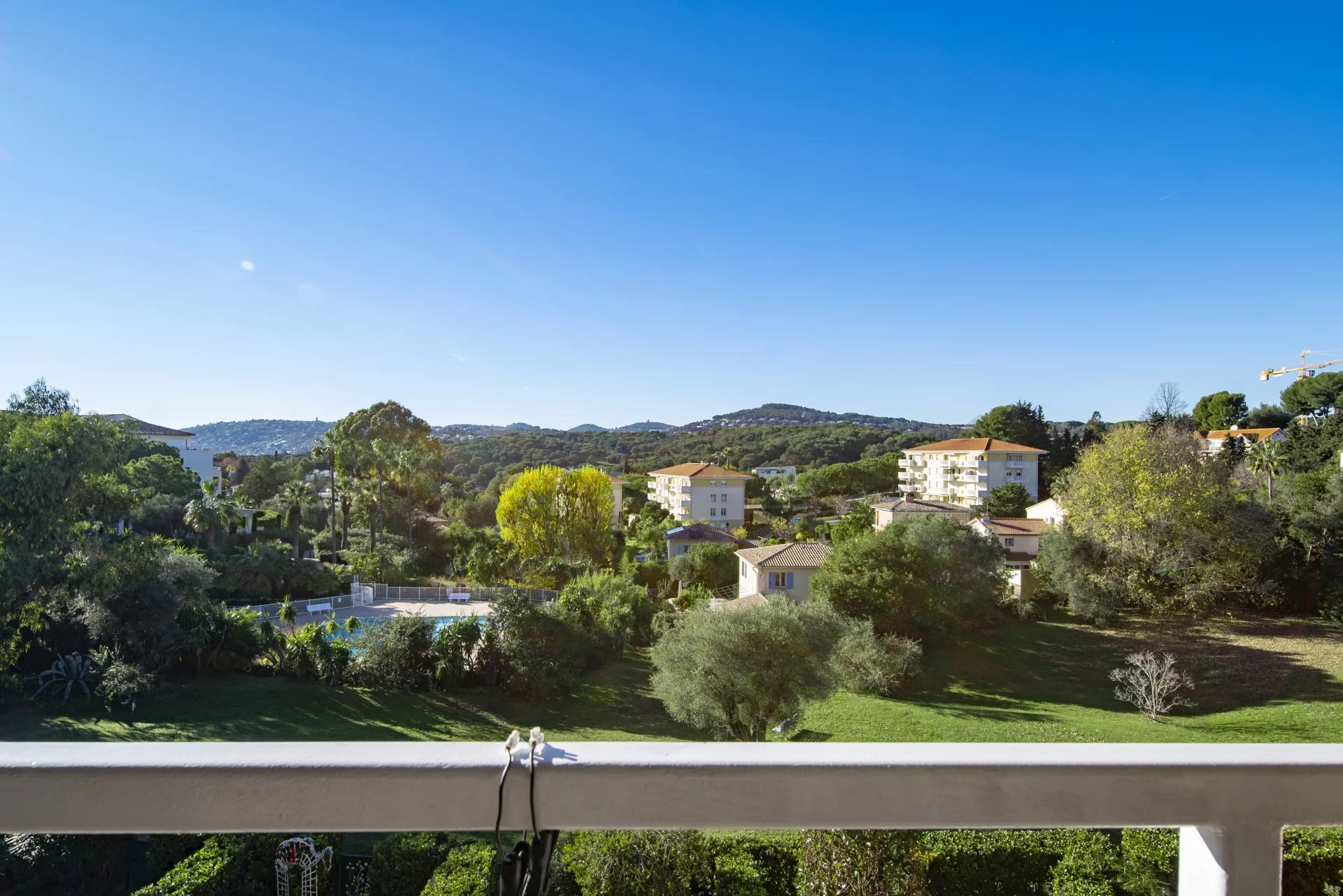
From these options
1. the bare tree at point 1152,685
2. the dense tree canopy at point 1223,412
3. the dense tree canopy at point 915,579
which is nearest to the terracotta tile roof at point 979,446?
the dense tree canopy at point 1223,412

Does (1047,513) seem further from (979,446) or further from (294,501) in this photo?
(294,501)

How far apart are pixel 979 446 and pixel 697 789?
48.3 metres

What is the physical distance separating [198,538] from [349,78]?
22150mm

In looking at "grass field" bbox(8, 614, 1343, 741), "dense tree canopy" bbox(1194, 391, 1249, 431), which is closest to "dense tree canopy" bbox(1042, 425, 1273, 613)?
"grass field" bbox(8, 614, 1343, 741)

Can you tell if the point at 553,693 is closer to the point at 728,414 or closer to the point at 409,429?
the point at 409,429

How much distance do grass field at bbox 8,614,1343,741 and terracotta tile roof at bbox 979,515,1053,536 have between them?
7938 mm

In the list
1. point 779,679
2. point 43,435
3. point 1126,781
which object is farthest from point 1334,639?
point 43,435

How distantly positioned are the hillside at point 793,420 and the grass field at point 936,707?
222 feet

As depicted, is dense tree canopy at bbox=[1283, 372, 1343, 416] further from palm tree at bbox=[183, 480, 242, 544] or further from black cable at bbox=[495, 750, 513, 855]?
palm tree at bbox=[183, 480, 242, 544]

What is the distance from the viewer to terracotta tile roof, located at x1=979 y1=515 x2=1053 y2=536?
2819 cm

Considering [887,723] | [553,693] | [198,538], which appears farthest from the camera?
[198,538]

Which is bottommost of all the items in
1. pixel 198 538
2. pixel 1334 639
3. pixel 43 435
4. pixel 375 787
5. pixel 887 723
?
pixel 887 723

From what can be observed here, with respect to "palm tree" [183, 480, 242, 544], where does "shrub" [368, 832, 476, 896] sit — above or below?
below

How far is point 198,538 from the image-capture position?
2489 centimetres
